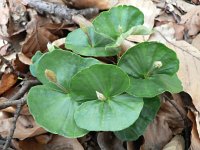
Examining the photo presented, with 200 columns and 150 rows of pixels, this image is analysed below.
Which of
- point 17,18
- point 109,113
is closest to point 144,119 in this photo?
point 109,113

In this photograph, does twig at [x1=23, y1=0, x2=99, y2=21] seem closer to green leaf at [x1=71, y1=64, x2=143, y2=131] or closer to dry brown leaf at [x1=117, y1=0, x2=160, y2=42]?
dry brown leaf at [x1=117, y1=0, x2=160, y2=42]

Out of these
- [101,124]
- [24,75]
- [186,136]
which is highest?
[101,124]

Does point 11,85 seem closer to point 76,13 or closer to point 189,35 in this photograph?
point 76,13

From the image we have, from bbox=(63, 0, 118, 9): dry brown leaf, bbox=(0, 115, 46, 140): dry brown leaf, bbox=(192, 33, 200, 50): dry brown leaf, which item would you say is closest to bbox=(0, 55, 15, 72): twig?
bbox=(0, 115, 46, 140): dry brown leaf

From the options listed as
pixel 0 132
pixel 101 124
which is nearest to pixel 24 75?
pixel 0 132

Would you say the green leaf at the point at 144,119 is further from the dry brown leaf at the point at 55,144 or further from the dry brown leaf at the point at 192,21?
the dry brown leaf at the point at 192,21

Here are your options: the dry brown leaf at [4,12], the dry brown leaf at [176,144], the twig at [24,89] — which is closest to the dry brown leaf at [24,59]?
the twig at [24,89]

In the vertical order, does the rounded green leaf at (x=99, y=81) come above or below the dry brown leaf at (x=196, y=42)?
above
